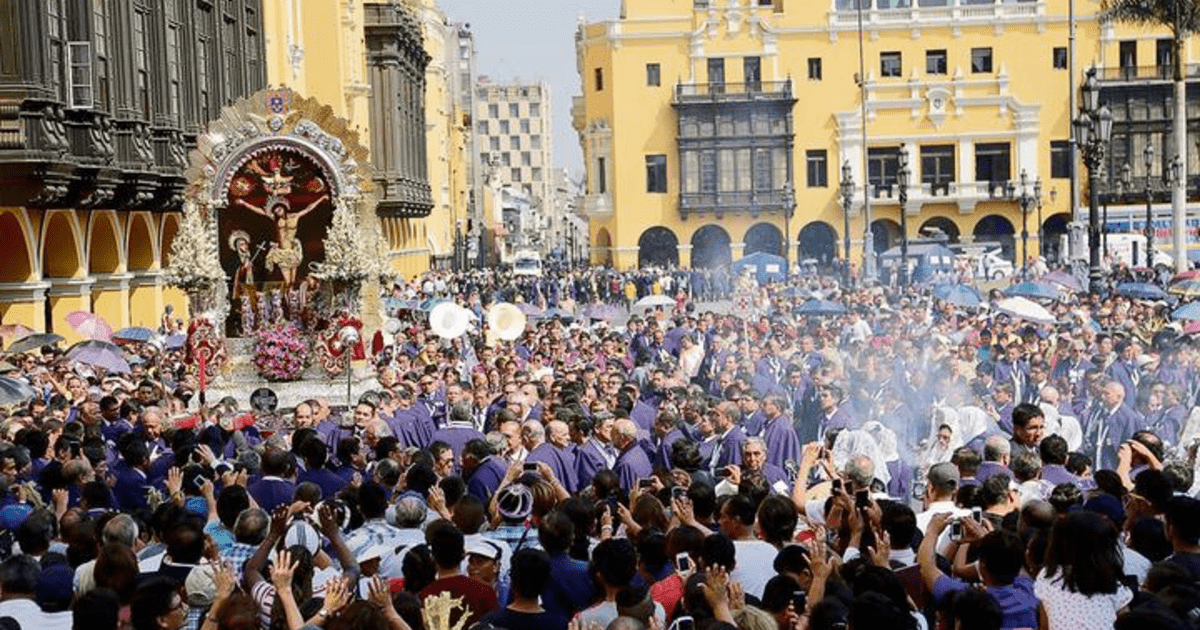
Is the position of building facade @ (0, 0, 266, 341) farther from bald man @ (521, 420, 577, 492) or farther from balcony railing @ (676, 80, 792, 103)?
balcony railing @ (676, 80, 792, 103)

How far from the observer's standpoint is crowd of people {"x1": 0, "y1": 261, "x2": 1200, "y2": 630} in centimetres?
788

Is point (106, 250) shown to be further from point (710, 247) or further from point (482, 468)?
point (710, 247)

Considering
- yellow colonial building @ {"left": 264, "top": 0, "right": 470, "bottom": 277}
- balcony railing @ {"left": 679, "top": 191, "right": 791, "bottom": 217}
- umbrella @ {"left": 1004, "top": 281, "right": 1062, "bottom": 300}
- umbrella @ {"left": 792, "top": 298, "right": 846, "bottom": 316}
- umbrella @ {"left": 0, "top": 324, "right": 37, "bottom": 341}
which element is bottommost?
umbrella @ {"left": 792, "top": 298, "right": 846, "bottom": 316}

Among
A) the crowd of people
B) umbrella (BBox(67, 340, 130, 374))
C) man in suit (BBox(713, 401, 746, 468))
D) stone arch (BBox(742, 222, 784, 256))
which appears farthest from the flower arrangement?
stone arch (BBox(742, 222, 784, 256))

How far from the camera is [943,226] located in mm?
76062

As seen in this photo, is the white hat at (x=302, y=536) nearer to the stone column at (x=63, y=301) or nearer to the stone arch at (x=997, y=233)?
the stone column at (x=63, y=301)

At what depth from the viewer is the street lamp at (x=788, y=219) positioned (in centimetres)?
6812

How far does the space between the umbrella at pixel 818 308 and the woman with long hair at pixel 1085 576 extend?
25.1 m

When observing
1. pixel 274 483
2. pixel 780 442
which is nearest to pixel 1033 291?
pixel 780 442

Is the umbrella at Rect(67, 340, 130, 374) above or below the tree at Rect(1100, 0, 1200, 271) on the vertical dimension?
below

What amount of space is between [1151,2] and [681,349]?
26278mm

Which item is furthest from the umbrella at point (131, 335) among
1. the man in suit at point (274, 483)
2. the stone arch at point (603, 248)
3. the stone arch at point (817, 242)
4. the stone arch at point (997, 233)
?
the stone arch at point (997, 233)

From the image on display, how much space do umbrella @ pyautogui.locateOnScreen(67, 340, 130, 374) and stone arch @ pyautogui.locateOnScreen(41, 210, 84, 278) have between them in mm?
12981

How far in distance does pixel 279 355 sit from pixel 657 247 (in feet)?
173
